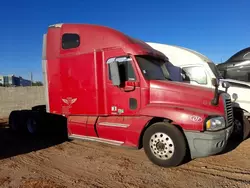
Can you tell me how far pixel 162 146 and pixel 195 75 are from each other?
12.9ft

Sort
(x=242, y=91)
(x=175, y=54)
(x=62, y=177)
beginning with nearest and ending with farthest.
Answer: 1. (x=62, y=177)
2. (x=242, y=91)
3. (x=175, y=54)

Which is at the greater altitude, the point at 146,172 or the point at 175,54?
the point at 175,54

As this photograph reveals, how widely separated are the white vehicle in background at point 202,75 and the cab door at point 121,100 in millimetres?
1663

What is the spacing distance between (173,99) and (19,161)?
12.4ft

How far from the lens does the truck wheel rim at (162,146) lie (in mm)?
5199

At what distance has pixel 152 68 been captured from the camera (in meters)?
6.23

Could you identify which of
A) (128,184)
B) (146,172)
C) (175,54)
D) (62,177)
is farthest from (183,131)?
(175,54)

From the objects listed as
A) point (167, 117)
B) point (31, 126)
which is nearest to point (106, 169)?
point (167, 117)

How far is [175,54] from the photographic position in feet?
28.6

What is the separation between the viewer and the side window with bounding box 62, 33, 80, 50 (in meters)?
6.93

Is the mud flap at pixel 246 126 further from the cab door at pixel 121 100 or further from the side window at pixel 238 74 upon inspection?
the cab door at pixel 121 100

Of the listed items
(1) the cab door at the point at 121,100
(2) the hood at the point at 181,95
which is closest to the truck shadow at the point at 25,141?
(1) the cab door at the point at 121,100

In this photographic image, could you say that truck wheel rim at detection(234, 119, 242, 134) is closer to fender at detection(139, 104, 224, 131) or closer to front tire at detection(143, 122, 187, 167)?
fender at detection(139, 104, 224, 131)

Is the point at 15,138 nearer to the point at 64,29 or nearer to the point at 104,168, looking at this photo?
the point at 64,29
